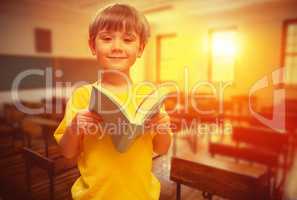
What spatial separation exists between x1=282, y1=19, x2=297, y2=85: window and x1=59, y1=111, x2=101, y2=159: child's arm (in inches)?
266

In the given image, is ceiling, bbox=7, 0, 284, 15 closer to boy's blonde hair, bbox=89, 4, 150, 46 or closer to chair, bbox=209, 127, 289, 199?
chair, bbox=209, 127, 289, 199

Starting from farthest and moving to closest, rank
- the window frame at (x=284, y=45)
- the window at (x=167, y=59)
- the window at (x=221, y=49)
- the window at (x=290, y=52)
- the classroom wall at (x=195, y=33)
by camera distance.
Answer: the window at (x=167, y=59)
the window at (x=221, y=49)
the window at (x=290, y=52)
the window frame at (x=284, y=45)
the classroom wall at (x=195, y=33)

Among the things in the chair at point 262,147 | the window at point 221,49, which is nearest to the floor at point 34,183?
the chair at point 262,147

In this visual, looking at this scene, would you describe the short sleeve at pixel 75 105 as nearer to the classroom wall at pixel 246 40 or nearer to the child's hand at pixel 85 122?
the child's hand at pixel 85 122

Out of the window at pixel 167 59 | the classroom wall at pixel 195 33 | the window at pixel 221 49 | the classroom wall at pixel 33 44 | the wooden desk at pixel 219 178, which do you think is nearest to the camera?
the wooden desk at pixel 219 178

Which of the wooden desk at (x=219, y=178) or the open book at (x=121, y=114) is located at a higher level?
the open book at (x=121, y=114)

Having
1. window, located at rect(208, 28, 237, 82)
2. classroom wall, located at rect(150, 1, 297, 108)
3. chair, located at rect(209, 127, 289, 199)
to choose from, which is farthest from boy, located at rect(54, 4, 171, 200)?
window, located at rect(208, 28, 237, 82)

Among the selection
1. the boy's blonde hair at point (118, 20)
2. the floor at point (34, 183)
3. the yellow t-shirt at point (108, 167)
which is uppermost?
the boy's blonde hair at point (118, 20)

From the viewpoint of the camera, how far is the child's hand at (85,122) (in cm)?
70

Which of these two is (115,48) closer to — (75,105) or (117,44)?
(117,44)

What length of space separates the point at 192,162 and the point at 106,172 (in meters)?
0.74

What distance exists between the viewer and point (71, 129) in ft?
2.44

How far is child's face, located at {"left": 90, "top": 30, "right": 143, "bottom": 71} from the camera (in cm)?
76

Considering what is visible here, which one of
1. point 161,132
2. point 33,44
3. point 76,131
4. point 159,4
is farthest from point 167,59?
point 76,131
